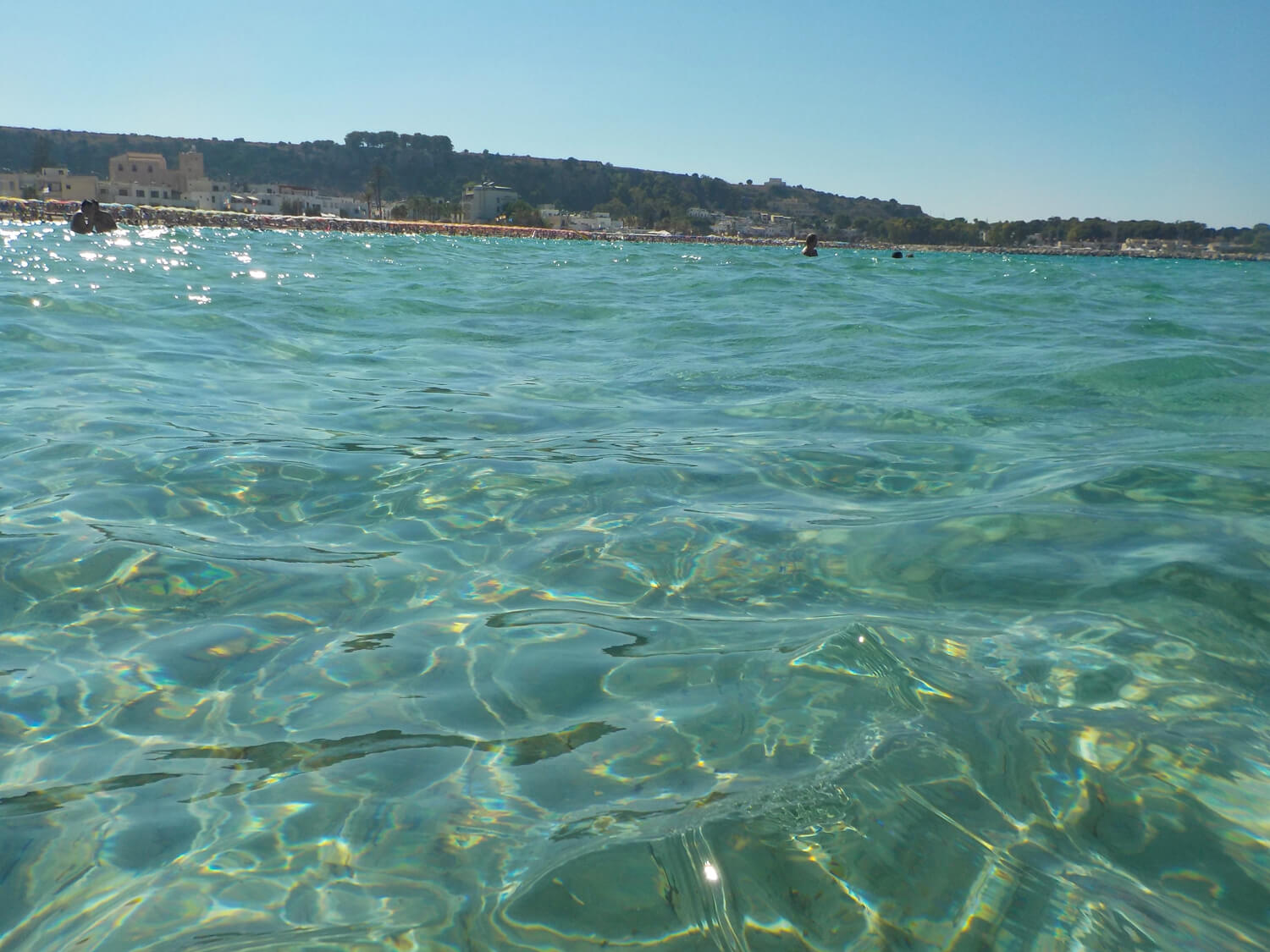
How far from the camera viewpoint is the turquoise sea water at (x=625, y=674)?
1.51 m

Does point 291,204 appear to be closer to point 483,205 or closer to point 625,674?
point 483,205

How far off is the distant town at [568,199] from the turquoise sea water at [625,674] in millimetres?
105010

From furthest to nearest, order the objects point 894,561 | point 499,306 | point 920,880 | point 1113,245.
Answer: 1. point 1113,245
2. point 499,306
3. point 894,561
4. point 920,880

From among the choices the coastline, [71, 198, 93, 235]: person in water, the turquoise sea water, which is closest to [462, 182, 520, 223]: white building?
the coastline

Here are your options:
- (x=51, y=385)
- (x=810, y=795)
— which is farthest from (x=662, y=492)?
(x=51, y=385)

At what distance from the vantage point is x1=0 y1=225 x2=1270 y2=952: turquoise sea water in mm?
1513

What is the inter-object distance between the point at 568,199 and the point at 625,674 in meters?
165

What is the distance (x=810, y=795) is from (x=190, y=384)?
5365 mm

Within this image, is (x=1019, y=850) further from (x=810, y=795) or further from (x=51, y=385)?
(x=51, y=385)

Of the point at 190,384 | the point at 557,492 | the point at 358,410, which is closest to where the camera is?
the point at 557,492

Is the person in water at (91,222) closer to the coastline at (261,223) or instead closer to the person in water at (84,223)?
the person in water at (84,223)

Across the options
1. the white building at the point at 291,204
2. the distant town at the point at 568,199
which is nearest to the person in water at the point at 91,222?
the white building at the point at 291,204

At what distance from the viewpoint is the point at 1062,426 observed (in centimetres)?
532

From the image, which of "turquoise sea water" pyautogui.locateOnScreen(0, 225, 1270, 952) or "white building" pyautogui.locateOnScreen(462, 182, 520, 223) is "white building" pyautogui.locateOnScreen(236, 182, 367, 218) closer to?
"white building" pyautogui.locateOnScreen(462, 182, 520, 223)
